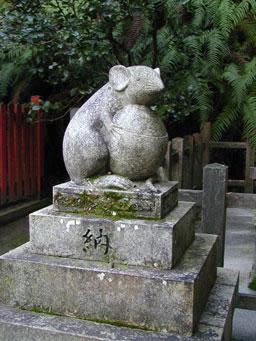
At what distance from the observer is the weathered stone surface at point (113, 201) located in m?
2.55

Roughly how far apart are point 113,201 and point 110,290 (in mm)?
486

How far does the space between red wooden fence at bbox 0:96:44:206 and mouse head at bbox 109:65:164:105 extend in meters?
3.39

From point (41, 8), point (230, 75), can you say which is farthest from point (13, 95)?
point (230, 75)

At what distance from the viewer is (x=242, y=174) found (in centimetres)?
856

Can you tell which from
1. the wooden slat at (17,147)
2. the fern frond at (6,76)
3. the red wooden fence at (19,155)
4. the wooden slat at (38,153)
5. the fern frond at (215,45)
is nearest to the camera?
the red wooden fence at (19,155)

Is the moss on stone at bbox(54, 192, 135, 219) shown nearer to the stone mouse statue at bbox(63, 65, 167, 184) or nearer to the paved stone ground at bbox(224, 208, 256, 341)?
the stone mouse statue at bbox(63, 65, 167, 184)

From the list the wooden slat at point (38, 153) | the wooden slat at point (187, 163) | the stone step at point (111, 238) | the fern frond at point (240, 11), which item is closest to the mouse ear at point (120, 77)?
the stone step at point (111, 238)

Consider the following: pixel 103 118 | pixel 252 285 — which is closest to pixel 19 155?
pixel 252 285

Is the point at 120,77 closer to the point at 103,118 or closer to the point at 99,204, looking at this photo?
the point at 103,118

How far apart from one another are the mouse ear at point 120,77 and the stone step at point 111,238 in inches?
30.8

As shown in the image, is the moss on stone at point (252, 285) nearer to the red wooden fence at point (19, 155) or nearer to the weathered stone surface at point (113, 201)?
the weathered stone surface at point (113, 201)

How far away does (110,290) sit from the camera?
8.05 ft

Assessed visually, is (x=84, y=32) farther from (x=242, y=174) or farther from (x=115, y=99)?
(x=242, y=174)

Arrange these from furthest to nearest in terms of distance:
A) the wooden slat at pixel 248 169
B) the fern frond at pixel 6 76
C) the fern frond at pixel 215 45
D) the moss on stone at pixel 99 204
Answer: the fern frond at pixel 215 45
the wooden slat at pixel 248 169
the fern frond at pixel 6 76
the moss on stone at pixel 99 204
